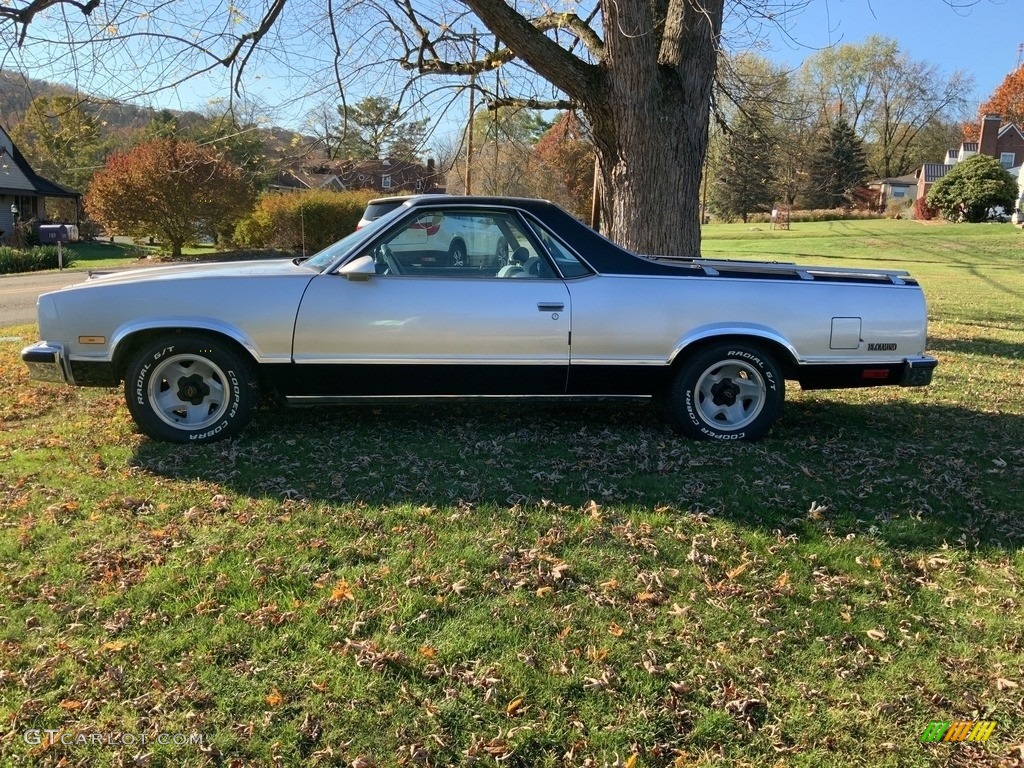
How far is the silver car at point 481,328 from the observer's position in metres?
4.75

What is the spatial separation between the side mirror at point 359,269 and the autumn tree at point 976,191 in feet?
188

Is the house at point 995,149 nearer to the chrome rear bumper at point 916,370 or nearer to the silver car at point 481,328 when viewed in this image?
the chrome rear bumper at point 916,370

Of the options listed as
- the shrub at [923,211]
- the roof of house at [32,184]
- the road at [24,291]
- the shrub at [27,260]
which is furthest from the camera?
the shrub at [923,211]

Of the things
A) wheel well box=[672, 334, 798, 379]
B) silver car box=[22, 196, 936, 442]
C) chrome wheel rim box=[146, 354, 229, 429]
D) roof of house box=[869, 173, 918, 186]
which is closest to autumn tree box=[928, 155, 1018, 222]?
roof of house box=[869, 173, 918, 186]

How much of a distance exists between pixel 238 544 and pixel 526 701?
1726mm

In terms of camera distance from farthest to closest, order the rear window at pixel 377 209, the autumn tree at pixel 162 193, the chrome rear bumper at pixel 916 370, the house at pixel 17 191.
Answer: the house at pixel 17 191
the autumn tree at pixel 162 193
the rear window at pixel 377 209
the chrome rear bumper at pixel 916 370

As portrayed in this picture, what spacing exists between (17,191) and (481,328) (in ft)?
132

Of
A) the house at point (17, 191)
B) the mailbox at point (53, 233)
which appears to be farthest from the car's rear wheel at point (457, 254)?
the house at point (17, 191)

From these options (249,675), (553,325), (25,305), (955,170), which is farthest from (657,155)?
(955,170)

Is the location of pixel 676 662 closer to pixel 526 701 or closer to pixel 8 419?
pixel 526 701

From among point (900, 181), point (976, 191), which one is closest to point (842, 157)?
point (976, 191)

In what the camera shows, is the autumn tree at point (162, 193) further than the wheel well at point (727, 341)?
Yes

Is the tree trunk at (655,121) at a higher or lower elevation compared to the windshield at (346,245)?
higher

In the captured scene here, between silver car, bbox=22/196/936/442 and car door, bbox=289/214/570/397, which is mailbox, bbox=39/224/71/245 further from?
car door, bbox=289/214/570/397
